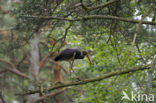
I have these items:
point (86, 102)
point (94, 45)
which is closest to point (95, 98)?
Result: point (86, 102)

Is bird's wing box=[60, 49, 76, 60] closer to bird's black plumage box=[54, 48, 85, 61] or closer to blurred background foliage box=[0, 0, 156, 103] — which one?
bird's black plumage box=[54, 48, 85, 61]

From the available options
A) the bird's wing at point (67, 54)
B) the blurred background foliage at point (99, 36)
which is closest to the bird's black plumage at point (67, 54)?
the bird's wing at point (67, 54)

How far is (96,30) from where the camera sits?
21.8 feet

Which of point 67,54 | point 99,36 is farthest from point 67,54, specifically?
point 99,36

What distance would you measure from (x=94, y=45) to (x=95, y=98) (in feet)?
5.06

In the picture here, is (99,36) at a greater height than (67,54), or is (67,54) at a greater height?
(99,36)

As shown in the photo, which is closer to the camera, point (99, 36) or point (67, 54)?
point (67, 54)

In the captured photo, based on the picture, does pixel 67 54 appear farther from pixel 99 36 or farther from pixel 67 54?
pixel 99 36

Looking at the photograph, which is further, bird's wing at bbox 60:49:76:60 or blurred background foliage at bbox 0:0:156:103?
bird's wing at bbox 60:49:76:60

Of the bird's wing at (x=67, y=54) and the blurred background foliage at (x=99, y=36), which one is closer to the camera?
the blurred background foliage at (x=99, y=36)

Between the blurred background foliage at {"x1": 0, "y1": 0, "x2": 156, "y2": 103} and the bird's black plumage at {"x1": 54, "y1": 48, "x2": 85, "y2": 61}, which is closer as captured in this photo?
the blurred background foliage at {"x1": 0, "y1": 0, "x2": 156, "y2": 103}

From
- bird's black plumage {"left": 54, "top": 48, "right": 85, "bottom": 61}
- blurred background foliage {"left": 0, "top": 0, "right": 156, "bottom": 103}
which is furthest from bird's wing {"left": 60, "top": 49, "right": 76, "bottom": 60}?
blurred background foliage {"left": 0, "top": 0, "right": 156, "bottom": 103}

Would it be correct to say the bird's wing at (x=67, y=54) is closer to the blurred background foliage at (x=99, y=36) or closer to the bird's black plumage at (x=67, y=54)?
the bird's black plumage at (x=67, y=54)

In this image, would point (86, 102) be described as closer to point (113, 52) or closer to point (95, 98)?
point (95, 98)
